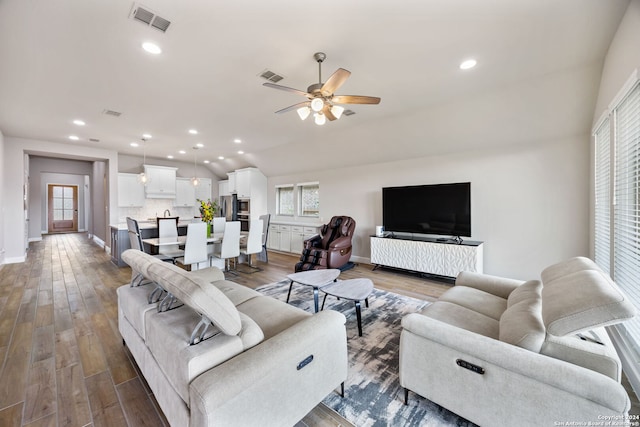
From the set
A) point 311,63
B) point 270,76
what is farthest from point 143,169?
point 311,63

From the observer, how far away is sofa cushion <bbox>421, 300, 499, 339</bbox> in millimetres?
1660

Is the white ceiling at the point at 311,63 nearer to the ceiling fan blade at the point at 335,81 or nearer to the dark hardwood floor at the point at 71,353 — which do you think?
the ceiling fan blade at the point at 335,81

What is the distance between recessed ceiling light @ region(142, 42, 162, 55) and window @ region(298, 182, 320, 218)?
15.3ft

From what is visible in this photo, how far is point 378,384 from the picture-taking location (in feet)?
5.87

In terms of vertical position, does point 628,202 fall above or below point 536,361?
above

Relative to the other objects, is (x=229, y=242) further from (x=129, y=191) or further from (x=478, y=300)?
(x=129, y=191)

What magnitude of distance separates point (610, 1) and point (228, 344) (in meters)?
3.47

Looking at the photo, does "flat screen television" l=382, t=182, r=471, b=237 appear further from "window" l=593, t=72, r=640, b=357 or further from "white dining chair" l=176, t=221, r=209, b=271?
"white dining chair" l=176, t=221, r=209, b=271

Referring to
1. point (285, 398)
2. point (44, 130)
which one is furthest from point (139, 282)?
point (44, 130)

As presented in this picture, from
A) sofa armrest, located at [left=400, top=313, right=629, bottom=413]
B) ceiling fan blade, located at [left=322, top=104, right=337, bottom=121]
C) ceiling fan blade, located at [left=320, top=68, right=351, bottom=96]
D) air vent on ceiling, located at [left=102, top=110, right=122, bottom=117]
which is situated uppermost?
air vent on ceiling, located at [left=102, top=110, right=122, bottom=117]

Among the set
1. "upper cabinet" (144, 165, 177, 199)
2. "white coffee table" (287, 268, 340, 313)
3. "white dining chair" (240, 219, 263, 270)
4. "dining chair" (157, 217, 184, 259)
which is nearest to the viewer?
"white coffee table" (287, 268, 340, 313)

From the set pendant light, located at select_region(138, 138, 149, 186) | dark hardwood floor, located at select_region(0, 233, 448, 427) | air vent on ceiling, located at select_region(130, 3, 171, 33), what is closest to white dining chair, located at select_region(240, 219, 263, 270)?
dark hardwood floor, located at select_region(0, 233, 448, 427)

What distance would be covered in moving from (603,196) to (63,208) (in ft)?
55.9

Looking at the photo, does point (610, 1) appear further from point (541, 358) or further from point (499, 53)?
point (541, 358)
